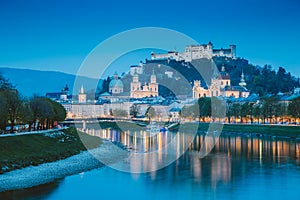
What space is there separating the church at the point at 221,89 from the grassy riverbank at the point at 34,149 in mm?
89256

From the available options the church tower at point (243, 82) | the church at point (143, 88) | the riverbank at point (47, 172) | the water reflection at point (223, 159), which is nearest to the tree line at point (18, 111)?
the riverbank at point (47, 172)

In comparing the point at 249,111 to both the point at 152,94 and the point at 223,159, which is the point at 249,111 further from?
the point at 152,94

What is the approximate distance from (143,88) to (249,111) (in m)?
89.5

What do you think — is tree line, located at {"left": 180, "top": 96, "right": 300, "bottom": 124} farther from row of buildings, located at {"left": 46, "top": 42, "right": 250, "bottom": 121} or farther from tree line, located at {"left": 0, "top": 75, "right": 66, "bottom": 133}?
tree line, located at {"left": 0, "top": 75, "right": 66, "bottom": 133}

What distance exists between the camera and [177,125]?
8644 centimetres

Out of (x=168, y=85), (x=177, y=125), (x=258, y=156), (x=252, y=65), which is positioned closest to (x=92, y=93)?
(x=168, y=85)

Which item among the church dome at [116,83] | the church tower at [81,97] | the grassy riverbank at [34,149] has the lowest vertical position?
the grassy riverbank at [34,149]

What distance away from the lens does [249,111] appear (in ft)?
245

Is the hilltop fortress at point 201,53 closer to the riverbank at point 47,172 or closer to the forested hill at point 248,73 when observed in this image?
the forested hill at point 248,73

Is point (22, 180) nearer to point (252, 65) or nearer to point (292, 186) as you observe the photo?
point (292, 186)

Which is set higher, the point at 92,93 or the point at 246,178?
the point at 92,93

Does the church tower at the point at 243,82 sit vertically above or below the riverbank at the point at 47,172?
above

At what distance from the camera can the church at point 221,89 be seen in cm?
12599

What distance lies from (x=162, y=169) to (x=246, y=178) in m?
5.47
